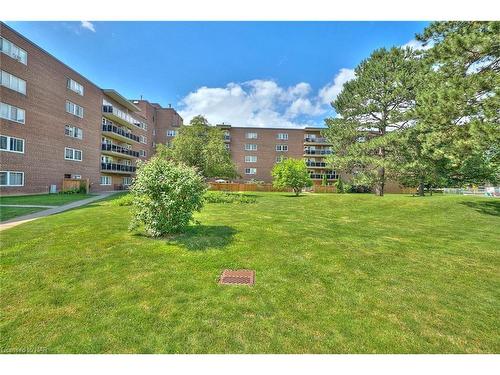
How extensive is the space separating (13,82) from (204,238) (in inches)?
1018

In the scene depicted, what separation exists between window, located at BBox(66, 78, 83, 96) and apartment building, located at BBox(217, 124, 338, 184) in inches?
1089

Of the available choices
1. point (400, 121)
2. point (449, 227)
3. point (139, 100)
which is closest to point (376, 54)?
point (400, 121)

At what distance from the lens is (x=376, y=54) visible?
90.5 ft

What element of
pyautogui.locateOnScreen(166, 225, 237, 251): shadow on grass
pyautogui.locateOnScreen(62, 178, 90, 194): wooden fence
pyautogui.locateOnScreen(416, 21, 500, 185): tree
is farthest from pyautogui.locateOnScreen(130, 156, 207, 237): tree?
pyautogui.locateOnScreen(62, 178, 90, 194): wooden fence

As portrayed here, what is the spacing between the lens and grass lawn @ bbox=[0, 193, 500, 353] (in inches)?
144

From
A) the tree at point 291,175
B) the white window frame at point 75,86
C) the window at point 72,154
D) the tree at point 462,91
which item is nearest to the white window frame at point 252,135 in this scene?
the tree at point 291,175

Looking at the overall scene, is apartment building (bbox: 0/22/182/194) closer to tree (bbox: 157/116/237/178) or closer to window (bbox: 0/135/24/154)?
window (bbox: 0/135/24/154)

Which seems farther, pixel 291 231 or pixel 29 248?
pixel 291 231

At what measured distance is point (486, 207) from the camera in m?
15.3

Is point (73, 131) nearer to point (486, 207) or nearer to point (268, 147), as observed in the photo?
point (268, 147)

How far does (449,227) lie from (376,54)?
2335 centimetres

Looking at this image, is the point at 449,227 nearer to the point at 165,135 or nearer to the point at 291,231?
the point at 291,231

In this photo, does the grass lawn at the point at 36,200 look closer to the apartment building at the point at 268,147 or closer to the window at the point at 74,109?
the window at the point at 74,109

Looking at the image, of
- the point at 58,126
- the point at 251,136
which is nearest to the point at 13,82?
the point at 58,126
